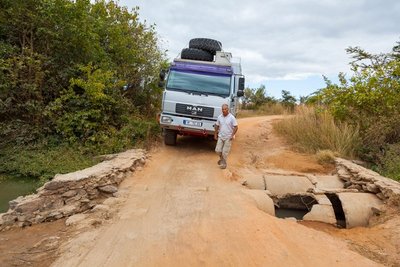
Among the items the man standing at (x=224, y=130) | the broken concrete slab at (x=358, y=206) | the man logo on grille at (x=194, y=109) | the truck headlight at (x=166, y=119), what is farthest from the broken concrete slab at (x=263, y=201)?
the truck headlight at (x=166, y=119)

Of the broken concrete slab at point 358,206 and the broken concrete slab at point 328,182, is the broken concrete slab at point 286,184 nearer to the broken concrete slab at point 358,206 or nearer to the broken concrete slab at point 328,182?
the broken concrete slab at point 328,182

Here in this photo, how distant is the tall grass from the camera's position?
11.0 metres

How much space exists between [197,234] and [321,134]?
779 centimetres

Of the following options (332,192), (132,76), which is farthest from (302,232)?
(132,76)

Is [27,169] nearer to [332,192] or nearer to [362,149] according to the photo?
[332,192]

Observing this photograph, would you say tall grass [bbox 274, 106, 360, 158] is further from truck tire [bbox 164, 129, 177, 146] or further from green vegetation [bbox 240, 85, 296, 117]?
green vegetation [bbox 240, 85, 296, 117]

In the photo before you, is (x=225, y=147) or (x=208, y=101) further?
(x=208, y=101)

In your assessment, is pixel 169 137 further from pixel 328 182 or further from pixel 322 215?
pixel 322 215

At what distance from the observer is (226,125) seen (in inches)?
360

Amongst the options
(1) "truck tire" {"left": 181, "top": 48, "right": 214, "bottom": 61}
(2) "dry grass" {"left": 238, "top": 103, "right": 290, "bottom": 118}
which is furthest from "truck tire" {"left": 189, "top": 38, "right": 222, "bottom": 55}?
(2) "dry grass" {"left": 238, "top": 103, "right": 290, "bottom": 118}

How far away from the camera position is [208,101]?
408 inches

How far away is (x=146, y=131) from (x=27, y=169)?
3.83m

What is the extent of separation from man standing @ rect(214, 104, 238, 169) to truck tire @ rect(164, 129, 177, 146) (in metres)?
2.24

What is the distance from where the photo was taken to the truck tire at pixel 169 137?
11242 mm
